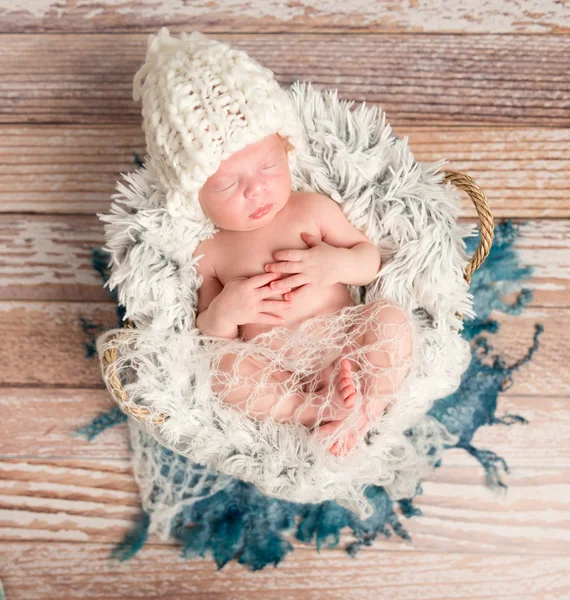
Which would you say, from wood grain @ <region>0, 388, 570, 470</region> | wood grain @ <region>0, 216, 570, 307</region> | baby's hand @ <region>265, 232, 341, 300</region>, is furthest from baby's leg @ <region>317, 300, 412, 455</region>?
wood grain @ <region>0, 216, 570, 307</region>

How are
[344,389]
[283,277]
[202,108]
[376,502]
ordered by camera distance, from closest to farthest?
[202,108]
[344,389]
[283,277]
[376,502]

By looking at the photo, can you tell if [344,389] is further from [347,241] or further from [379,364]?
[347,241]

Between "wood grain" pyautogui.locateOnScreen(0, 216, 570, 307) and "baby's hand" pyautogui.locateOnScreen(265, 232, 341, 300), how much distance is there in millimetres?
515

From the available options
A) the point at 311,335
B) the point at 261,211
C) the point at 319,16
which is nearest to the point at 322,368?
the point at 311,335

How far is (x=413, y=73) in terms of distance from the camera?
1.42 metres

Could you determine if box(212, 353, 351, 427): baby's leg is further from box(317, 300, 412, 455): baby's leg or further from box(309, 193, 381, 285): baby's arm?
box(309, 193, 381, 285): baby's arm

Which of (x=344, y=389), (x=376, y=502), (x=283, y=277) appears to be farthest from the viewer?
(x=376, y=502)

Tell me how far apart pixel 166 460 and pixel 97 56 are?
1011mm

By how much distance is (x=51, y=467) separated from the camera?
143 cm

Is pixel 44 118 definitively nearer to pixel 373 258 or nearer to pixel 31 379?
pixel 31 379

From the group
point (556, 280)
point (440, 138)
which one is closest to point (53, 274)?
point (440, 138)

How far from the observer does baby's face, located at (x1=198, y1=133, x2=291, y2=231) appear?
1.04 metres

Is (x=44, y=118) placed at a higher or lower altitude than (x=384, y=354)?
higher

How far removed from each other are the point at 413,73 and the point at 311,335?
0.72 metres
